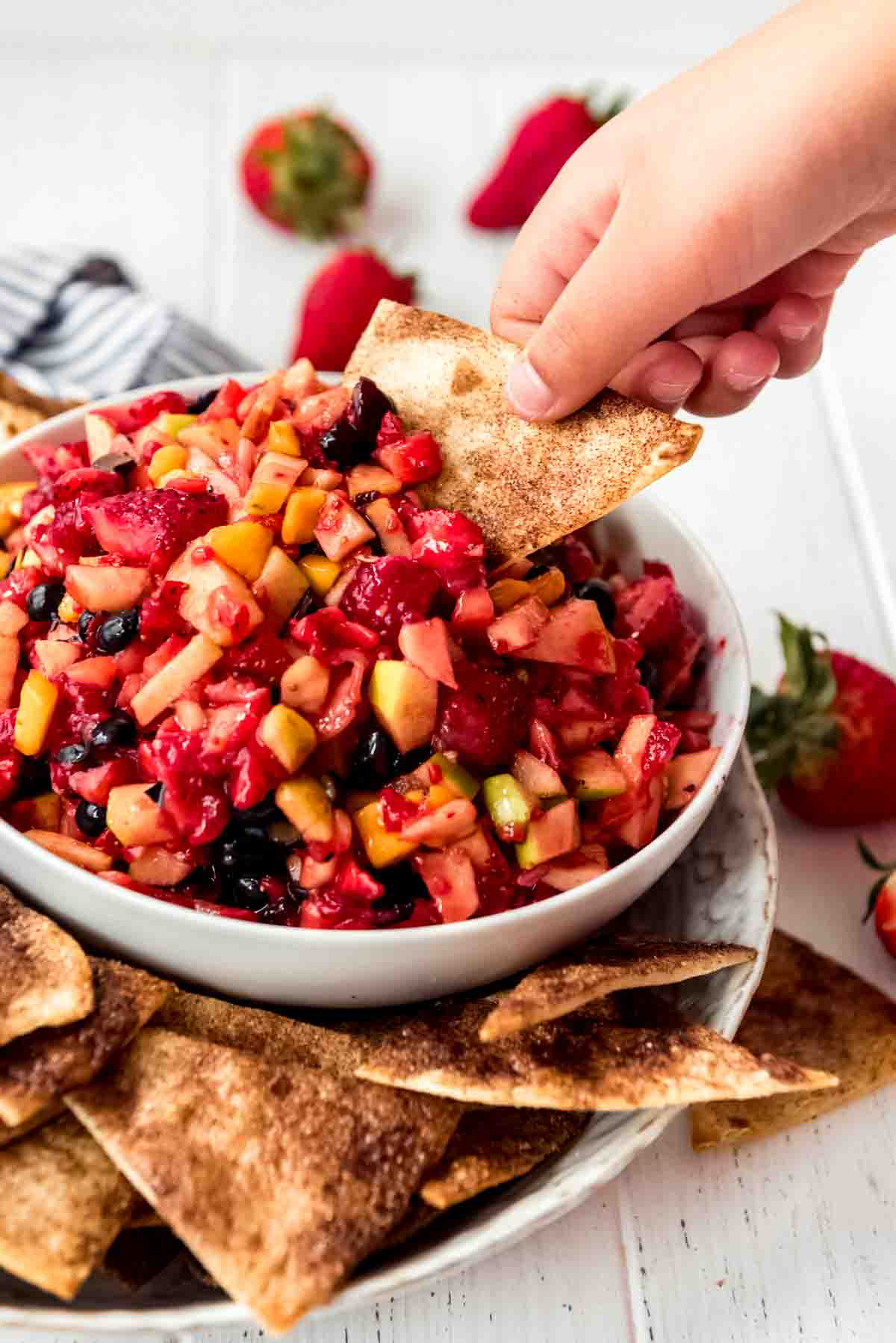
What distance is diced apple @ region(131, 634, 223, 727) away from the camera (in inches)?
87.6

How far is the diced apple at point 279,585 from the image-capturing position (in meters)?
2.29

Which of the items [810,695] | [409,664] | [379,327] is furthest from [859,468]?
[409,664]

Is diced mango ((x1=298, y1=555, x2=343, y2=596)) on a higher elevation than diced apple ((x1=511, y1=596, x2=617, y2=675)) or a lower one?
higher

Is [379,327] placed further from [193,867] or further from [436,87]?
[436,87]

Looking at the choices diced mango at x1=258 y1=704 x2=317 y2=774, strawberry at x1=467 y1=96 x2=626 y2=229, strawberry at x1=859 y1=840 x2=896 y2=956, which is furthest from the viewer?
strawberry at x1=467 y1=96 x2=626 y2=229

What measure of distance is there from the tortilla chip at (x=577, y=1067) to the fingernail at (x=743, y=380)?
1.25 metres

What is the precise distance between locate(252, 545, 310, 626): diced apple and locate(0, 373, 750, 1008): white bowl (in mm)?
514

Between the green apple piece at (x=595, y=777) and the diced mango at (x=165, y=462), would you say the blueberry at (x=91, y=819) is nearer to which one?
the diced mango at (x=165, y=462)

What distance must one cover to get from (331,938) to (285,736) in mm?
315

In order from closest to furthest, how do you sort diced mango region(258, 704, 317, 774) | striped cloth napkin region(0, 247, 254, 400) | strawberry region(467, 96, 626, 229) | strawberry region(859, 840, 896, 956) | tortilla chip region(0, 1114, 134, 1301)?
1. tortilla chip region(0, 1114, 134, 1301)
2. diced mango region(258, 704, 317, 774)
3. strawberry region(859, 840, 896, 956)
4. striped cloth napkin region(0, 247, 254, 400)
5. strawberry region(467, 96, 626, 229)

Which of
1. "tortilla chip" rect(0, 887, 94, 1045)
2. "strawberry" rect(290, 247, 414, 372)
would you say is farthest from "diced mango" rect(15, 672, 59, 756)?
"strawberry" rect(290, 247, 414, 372)

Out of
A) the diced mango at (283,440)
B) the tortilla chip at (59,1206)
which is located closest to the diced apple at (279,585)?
the diced mango at (283,440)

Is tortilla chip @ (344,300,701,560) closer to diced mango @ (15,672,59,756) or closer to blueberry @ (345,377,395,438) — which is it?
blueberry @ (345,377,395,438)

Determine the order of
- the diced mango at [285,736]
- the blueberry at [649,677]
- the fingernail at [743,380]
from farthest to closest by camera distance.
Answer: the fingernail at [743,380], the blueberry at [649,677], the diced mango at [285,736]
